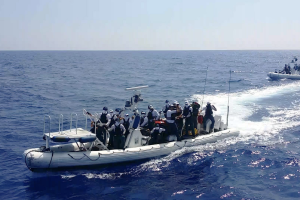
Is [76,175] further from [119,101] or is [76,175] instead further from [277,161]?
[119,101]

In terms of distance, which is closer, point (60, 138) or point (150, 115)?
point (60, 138)

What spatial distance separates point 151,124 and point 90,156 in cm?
374

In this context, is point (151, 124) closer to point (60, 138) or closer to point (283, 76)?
point (60, 138)

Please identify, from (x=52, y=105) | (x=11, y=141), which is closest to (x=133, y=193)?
(x=11, y=141)

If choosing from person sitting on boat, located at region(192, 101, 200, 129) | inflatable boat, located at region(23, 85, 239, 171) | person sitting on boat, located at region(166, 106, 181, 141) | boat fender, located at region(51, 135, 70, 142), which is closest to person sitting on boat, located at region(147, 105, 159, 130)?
inflatable boat, located at region(23, 85, 239, 171)

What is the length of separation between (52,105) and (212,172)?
17.2 meters

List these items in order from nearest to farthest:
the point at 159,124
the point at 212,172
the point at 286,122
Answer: the point at 212,172 → the point at 159,124 → the point at 286,122

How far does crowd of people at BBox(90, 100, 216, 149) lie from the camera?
13.8 m

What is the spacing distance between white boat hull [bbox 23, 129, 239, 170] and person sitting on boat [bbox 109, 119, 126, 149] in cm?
39

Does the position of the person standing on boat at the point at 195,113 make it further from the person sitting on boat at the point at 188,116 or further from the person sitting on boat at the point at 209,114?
the person sitting on boat at the point at 209,114

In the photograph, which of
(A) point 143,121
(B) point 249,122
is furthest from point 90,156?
(B) point 249,122

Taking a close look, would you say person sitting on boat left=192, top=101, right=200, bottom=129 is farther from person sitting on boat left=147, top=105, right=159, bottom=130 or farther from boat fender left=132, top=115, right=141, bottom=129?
boat fender left=132, top=115, right=141, bottom=129

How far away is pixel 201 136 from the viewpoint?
1620 centimetres

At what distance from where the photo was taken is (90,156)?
1302 cm
